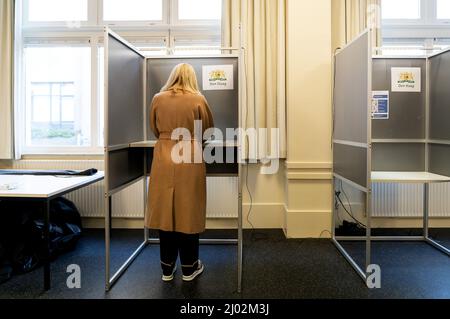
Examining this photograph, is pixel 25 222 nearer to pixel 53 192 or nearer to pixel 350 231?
pixel 53 192

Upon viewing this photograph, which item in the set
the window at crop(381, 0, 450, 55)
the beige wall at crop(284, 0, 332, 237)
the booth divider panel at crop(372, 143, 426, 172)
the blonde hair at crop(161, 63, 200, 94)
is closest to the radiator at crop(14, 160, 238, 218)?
the beige wall at crop(284, 0, 332, 237)

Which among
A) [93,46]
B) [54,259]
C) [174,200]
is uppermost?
[93,46]

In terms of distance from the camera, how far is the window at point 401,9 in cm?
325

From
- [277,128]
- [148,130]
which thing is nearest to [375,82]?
[277,128]

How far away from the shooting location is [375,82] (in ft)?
9.57

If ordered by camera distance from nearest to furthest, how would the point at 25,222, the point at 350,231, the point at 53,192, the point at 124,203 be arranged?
the point at 53,192 → the point at 25,222 → the point at 350,231 → the point at 124,203

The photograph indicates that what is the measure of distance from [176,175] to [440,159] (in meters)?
2.37

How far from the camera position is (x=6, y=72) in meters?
3.08

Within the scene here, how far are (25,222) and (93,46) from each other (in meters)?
1.93

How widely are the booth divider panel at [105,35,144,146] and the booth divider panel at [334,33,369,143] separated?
171 centimetres

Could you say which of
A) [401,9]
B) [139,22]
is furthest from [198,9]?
[401,9]

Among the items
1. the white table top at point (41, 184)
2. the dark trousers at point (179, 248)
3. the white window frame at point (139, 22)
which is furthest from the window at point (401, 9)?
the white table top at point (41, 184)

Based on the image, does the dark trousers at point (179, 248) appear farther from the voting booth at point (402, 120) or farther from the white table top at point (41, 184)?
the voting booth at point (402, 120)

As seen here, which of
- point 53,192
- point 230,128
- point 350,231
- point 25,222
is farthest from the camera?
point 350,231
